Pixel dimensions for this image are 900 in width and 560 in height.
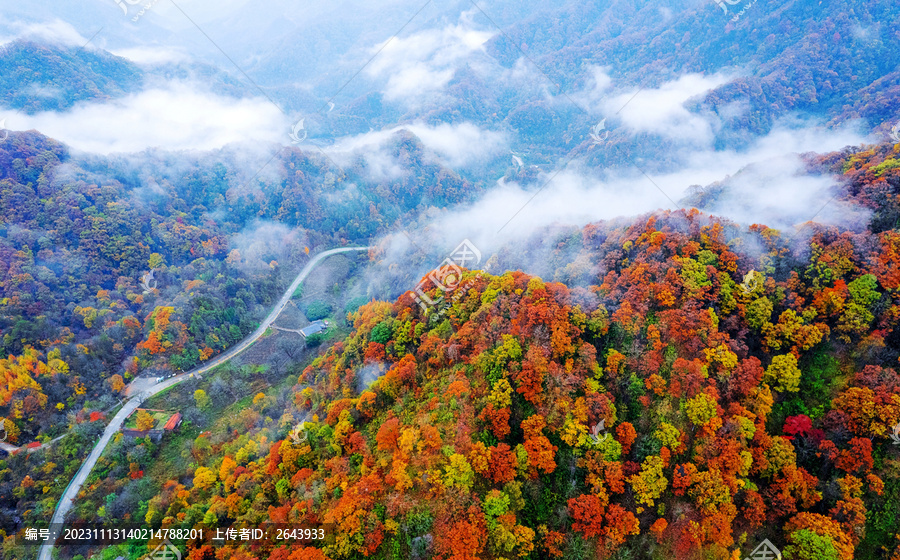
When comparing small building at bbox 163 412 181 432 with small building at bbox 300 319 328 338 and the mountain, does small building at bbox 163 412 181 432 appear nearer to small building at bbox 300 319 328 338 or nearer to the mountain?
the mountain

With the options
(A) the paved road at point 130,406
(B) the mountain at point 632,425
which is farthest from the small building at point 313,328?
(B) the mountain at point 632,425

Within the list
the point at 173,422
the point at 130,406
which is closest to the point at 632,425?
the point at 173,422

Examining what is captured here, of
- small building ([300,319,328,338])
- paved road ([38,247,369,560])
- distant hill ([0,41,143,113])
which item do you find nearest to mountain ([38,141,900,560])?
paved road ([38,247,369,560])

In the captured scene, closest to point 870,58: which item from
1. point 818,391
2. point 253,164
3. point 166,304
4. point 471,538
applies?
point 818,391

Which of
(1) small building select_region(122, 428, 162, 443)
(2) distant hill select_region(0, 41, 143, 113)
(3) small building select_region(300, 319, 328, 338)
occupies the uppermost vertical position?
(2) distant hill select_region(0, 41, 143, 113)

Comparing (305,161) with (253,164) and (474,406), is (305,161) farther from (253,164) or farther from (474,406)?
(474,406)

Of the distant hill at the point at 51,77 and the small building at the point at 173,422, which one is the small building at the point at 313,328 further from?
the distant hill at the point at 51,77

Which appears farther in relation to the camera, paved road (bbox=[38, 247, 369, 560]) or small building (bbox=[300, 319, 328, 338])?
small building (bbox=[300, 319, 328, 338])
